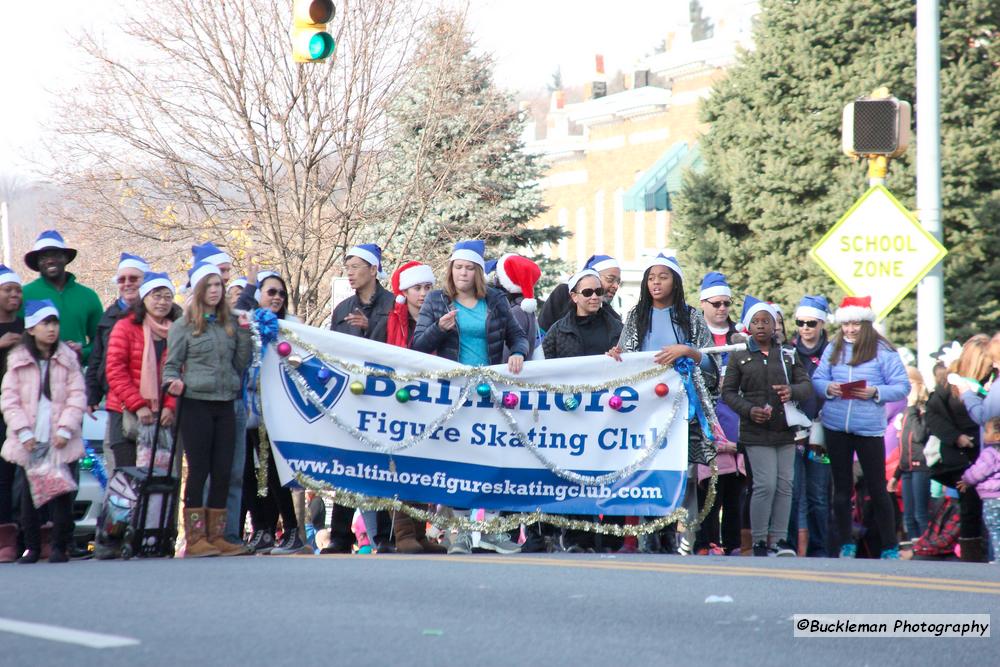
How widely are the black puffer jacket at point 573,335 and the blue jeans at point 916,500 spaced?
3.87 meters

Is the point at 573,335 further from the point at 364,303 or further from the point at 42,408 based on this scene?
the point at 42,408

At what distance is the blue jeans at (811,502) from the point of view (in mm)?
12953

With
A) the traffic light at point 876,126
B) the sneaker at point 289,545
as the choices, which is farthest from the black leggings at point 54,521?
the traffic light at point 876,126

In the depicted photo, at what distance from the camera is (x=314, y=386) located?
1156 cm

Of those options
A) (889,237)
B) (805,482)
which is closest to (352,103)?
(889,237)

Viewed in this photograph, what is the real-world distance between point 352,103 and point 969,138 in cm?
1169

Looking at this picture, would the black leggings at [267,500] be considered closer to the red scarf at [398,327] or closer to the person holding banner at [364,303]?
the person holding banner at [364,303]

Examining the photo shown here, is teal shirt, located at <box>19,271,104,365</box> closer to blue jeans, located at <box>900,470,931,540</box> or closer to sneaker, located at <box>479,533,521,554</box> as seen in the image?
sneaker, located at <box>479,533,521,554</box>

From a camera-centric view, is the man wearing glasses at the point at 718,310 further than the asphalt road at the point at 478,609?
Yes

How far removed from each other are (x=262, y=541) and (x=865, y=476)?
4.61 meters

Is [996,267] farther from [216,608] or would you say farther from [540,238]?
[216,608]

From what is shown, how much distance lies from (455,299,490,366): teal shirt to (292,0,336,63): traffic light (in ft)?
10.3

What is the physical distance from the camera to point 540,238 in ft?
106

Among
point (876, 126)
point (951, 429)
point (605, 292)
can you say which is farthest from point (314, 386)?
point (876, 126)
